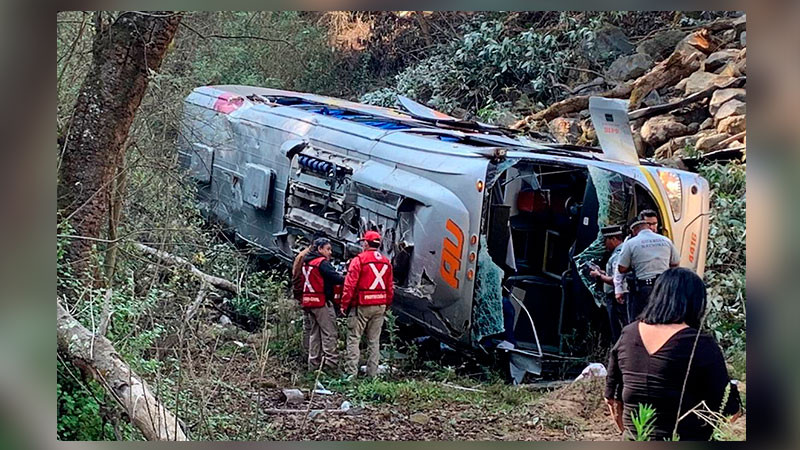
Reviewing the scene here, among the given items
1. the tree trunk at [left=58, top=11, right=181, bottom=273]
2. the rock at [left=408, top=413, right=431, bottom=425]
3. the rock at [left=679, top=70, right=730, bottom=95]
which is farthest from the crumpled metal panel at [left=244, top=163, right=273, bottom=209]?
the rock at [left=679, top=70, right=730, bottom=95]

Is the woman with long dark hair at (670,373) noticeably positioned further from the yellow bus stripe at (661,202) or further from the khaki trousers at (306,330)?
the khaki trousers at (306,330)

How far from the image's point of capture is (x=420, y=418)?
470cm

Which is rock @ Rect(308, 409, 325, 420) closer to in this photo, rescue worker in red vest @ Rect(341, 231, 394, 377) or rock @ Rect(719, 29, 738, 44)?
rescue worker in red vest @ Rect(341, 231, 394, 377)

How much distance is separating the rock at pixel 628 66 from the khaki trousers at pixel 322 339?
1.93 metres

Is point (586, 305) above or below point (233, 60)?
below

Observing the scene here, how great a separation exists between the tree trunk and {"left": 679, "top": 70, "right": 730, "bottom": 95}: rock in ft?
8.99

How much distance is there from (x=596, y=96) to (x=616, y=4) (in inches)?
18.7

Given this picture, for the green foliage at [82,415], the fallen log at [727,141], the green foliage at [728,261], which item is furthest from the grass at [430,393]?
the fallen log at [727,141]

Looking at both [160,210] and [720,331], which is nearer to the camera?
[720,331]

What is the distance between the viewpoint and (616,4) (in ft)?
15.6

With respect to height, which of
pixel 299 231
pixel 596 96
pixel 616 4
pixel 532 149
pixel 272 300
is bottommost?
pixel 272 300

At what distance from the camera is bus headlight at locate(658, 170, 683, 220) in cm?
479
